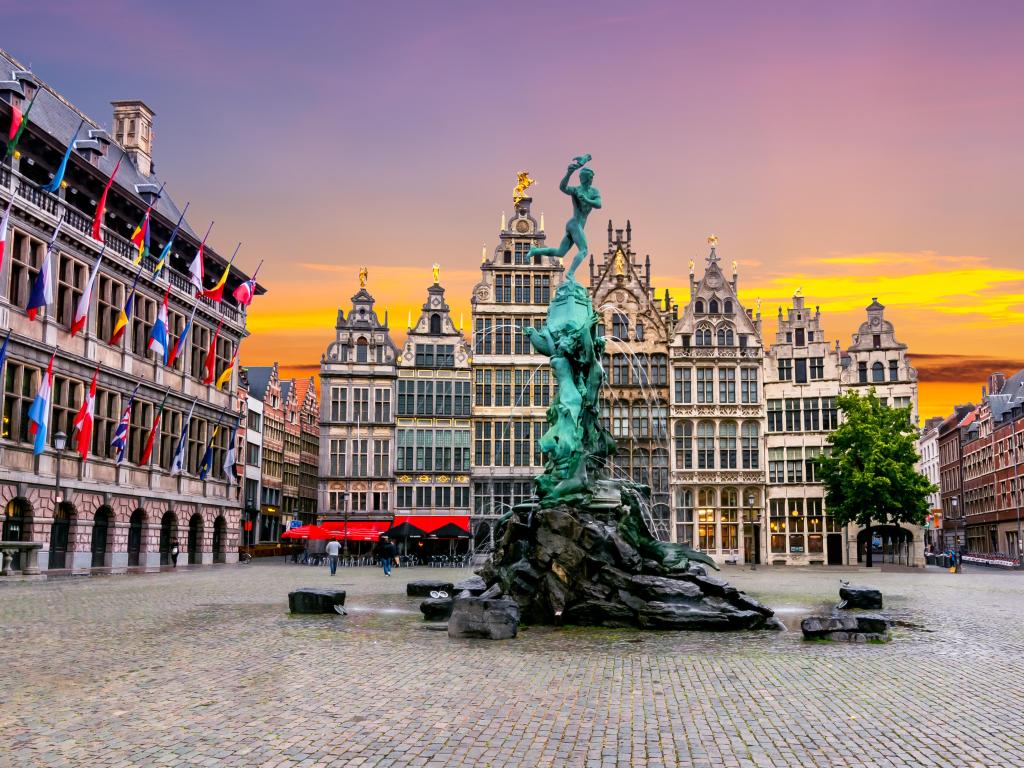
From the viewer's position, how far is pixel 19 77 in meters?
44.0

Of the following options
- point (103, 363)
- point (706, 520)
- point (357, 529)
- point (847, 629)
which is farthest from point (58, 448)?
point (706, 520)

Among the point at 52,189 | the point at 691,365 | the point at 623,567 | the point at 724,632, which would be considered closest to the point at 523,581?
the point at 623,567

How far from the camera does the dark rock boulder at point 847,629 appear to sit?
679 inches

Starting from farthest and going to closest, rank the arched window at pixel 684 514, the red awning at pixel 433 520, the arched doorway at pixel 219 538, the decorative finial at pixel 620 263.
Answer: the decorative finial at pixel 620 263 → the arched window at pixel 684 514 → the red awning at pixel 433 520 → the arched doorway at pixel 219 538

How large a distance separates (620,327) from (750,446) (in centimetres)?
1251

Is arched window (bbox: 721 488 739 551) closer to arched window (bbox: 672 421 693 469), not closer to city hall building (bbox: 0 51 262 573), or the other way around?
arched window (bbox: 672 421 693 469)

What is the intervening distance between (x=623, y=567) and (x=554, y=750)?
11.8 metres

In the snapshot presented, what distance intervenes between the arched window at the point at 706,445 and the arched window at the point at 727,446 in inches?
21.8

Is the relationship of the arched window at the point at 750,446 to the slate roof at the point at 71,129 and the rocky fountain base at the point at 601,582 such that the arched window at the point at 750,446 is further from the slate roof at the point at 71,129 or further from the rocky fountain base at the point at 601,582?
the rocky fountain base at the point at 601,582

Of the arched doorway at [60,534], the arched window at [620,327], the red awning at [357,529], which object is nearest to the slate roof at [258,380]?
the red awning at [357,529]

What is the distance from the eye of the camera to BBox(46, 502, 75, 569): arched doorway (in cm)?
4028

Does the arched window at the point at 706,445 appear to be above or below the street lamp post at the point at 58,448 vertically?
above

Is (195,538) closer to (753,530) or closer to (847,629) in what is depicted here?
(753,530)

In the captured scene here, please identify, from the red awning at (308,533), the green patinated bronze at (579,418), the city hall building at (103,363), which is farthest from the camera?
the red awning at (308,533)
